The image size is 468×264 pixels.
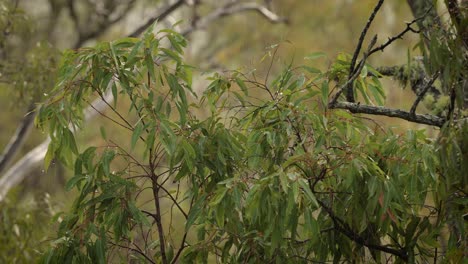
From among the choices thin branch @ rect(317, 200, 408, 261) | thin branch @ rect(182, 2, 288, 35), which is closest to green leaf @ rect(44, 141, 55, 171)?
thin branch @ rect(317, 200, 408, 261)

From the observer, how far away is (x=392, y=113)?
3.20m

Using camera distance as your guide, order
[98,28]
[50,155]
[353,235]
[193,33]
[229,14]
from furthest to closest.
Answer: [193,33] → [98,28] → [229,14] → [50,155] → [353,235]

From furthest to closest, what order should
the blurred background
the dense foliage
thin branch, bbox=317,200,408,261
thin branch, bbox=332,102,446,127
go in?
the blurred background
thin branch, bbox=332,102,446,127
thin branch, bbox=317,200,408,261
the dense foliage

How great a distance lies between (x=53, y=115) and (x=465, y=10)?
4.75 ft

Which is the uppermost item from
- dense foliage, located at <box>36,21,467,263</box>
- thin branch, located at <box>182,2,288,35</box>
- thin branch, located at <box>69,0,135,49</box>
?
thin branch, located at <box>69,0,135,49</box>

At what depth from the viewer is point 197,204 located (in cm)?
298

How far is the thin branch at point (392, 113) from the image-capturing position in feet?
10.2

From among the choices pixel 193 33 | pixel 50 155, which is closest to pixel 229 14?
pixel 193 33

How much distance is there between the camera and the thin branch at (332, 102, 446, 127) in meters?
3.12

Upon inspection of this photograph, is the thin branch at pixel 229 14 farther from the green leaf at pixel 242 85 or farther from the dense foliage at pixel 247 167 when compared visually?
the dense foliage at pixel 247 167

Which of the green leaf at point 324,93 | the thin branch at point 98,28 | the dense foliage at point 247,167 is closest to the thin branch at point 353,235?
the dense foliage at point 247,167

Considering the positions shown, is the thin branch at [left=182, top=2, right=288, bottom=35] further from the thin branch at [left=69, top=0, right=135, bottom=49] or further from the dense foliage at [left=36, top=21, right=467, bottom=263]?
the dense foliage at [left=36, top=21, right=467, bottom=263]

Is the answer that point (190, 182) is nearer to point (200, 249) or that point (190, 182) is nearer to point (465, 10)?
point (200, 249)

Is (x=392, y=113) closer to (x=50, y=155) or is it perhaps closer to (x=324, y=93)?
(x=324, y=93)
